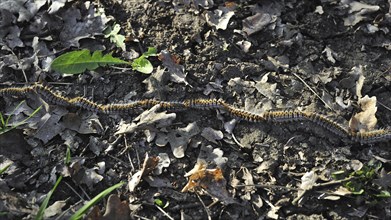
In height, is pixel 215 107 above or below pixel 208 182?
above

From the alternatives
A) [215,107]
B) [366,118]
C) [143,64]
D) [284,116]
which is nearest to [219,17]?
[143,64]

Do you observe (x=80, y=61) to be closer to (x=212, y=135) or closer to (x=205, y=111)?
(x=205, y=111)

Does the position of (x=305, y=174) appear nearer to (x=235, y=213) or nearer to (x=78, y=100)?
(x=235, y=213)

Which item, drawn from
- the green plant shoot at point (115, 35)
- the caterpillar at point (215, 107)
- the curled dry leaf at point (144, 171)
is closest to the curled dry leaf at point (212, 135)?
the caterpillar at point (215, 107)

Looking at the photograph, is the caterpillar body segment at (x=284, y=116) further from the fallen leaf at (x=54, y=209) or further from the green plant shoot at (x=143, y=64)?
the fallen leaf at (x=54, y=209)

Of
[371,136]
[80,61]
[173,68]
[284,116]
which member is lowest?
[371,136]

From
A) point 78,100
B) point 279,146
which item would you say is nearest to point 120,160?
point 78,100
